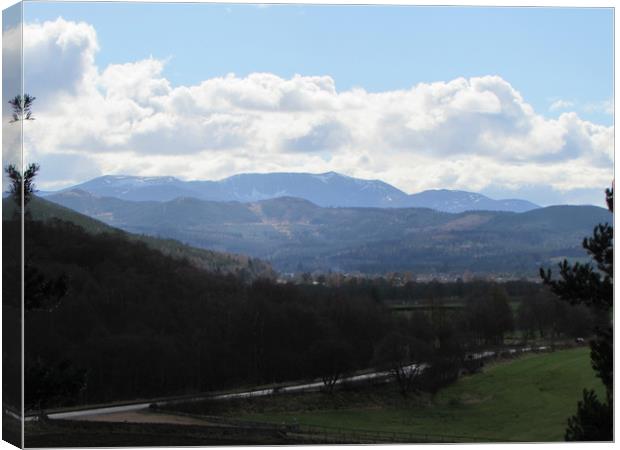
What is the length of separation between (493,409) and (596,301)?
2.48 metres

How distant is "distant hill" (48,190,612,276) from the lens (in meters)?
17.7

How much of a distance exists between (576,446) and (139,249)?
7792mm

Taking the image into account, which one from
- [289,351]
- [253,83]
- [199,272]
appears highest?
[253,83]

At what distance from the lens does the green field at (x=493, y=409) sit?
1702 centimetres

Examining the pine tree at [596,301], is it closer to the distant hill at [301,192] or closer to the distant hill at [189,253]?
the distant hill at [301,192]

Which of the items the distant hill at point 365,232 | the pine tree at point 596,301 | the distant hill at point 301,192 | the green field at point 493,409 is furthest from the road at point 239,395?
the distant hill at point 301,192

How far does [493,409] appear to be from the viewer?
57.1 feet

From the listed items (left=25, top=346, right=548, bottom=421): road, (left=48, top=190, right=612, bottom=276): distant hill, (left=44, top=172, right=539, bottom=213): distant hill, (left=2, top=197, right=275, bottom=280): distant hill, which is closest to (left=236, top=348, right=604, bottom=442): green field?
(left=25, top=346, right=548, bottom=421): road

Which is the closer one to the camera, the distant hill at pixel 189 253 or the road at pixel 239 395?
the road at pixel 239 395

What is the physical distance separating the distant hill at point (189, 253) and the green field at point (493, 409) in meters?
2.26

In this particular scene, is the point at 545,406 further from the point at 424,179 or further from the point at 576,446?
the point at 424,179

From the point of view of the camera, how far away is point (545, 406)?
56.2 feet

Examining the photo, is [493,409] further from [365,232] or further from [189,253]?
[189,253]

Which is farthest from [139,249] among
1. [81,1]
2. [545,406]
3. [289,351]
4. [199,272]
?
[545,406]
